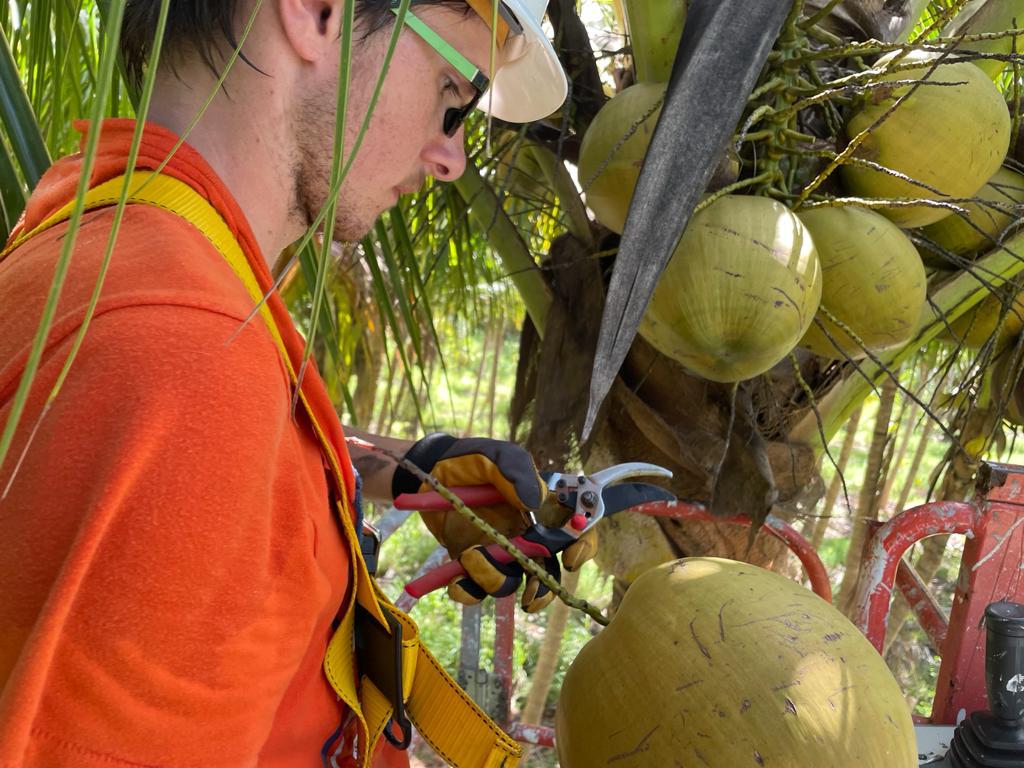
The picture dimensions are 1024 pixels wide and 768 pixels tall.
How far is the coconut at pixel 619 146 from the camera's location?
1.11 metres

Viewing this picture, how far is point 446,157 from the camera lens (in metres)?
1.02

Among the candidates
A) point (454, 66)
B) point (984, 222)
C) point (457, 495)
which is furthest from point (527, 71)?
point (984, 222)

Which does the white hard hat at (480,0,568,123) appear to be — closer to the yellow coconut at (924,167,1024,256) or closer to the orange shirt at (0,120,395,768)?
the orange shirt at (0,120,395,768)

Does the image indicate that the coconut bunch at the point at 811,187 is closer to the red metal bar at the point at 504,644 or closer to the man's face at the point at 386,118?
the man's face at the point at 386,118

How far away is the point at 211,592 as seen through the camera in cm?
61

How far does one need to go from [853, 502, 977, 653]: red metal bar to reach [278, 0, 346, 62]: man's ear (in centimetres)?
101

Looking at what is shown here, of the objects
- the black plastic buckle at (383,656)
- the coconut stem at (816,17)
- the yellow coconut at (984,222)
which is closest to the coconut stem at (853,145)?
the coconut stem at (816,17)

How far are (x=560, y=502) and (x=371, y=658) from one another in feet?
1.21

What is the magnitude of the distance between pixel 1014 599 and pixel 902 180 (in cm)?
63

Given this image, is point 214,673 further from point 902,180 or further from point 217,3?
point 902,180

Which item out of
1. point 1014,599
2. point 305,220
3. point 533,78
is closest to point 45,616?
point 305,220

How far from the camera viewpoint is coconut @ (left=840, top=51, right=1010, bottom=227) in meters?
1.14

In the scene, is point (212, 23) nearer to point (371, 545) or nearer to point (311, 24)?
point (311, 24)

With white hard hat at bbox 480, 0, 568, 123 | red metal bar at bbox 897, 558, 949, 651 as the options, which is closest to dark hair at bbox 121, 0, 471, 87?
white hard hat at bbox 480, 0, 568, 123
